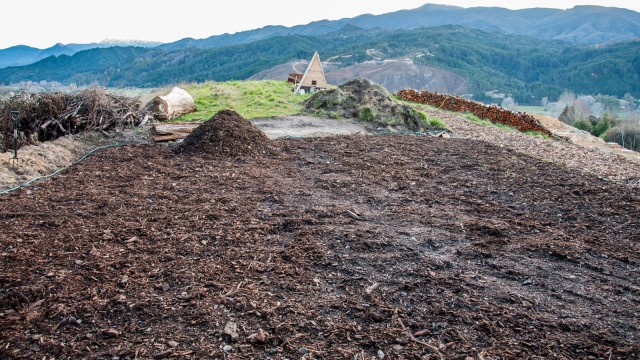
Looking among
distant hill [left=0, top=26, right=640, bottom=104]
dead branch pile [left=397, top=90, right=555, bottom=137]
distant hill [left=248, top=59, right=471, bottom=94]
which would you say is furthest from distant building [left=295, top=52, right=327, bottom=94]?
distant hill [left=0, top=26, right=640, bottom=104]

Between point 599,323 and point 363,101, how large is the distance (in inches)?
402

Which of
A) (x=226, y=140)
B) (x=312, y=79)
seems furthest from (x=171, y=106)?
(x=312, y=79)

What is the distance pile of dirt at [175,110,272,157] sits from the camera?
7.12m

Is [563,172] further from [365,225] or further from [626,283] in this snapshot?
[365,225]

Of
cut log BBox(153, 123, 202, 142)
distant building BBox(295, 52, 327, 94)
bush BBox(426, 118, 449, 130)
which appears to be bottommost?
bush BBox(426, 118, 449, 130)

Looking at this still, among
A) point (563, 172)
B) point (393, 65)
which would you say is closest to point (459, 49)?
point (393, 65)

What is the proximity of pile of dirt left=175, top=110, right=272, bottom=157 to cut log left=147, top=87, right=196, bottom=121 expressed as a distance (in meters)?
4.08

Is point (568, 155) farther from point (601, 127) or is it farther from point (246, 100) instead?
point (601, 127)

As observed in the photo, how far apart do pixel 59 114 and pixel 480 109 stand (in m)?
13.4

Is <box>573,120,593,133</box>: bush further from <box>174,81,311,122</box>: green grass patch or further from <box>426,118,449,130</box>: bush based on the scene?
<box>174,81,311,122</box>: green grass patch

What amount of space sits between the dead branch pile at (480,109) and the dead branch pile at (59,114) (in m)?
12.0

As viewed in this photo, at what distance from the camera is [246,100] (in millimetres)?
14586

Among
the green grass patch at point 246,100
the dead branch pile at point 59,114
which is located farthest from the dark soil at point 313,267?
the green grass patch at point 246,100

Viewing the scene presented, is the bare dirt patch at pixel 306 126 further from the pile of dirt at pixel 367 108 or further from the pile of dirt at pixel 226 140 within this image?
the pile of dirt at pixel 226 140
